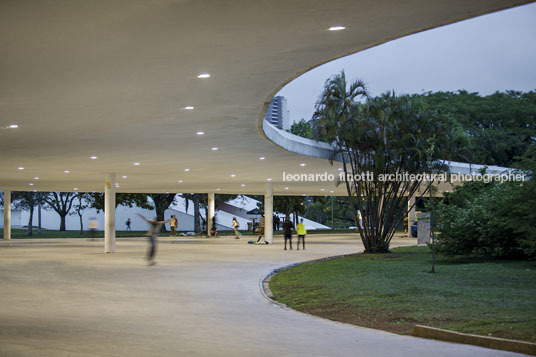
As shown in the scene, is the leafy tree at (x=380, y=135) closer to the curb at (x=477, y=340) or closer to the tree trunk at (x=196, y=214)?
the curb at (x=477, y=340)

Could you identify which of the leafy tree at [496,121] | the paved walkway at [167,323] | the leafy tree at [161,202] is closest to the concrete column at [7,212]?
the leafy tree at [161,202]

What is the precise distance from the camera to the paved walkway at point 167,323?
22.9ft

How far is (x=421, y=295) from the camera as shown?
1172 centimetres

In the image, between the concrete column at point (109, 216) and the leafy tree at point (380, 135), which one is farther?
the concrete column at point (109, 216)

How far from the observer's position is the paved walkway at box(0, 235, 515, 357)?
698cm

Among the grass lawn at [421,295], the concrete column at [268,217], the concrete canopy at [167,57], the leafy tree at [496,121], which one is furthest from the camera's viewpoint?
the leafy tree at [496,121]

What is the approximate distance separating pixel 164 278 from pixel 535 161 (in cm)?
1018

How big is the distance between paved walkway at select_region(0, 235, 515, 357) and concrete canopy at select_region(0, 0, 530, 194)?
152 inches

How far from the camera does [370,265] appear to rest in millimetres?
19031

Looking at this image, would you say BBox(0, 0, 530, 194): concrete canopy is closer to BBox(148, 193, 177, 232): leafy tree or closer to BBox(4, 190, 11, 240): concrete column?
BBox(4, 190, 11, 240): concrete column

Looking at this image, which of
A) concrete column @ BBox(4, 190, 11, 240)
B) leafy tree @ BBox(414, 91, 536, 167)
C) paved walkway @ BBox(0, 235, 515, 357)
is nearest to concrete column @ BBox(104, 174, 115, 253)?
paved walkway @ BBox(0, 235, 515, 357)

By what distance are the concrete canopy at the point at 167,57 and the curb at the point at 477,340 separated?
388cm

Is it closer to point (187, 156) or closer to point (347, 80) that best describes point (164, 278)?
point (187, 156)

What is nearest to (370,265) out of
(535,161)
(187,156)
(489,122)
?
(535,161)
